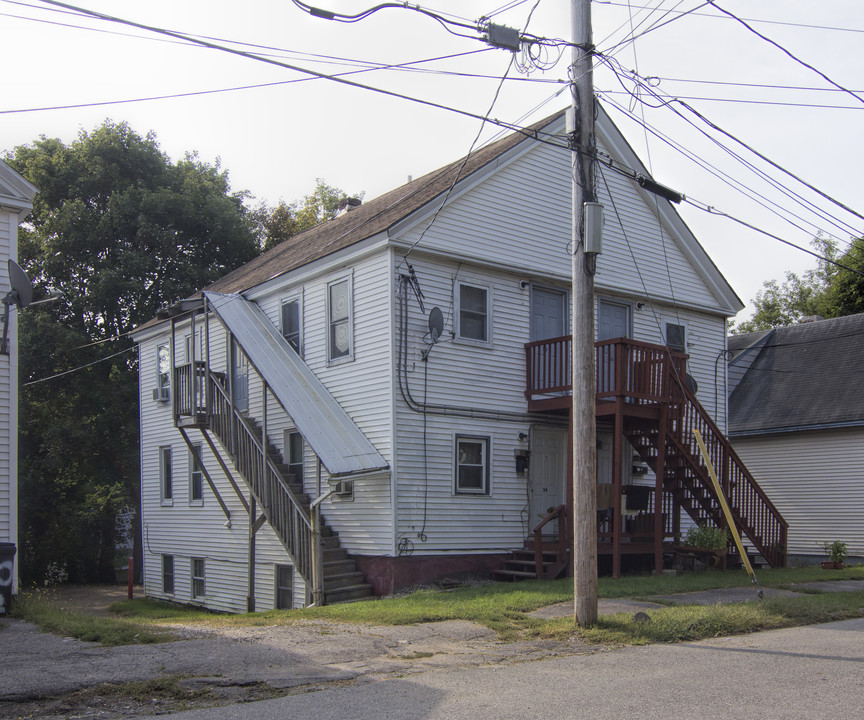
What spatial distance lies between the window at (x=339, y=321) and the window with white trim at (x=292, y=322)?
3.90 feet

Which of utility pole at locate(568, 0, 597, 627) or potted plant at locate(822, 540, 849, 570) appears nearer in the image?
utility pole at locate(568, 0, 597, 627)

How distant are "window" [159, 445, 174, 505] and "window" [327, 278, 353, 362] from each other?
26.4ft

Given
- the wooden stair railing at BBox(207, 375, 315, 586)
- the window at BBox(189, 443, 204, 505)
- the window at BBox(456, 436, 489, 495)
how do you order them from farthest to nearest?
the window at BBox(189, 443, 204, 505)
the window at BBox(456, 436, 489, 495)
the wooden stair railing at BBox(207, 375, 315, 586)

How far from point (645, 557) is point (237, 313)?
10091 millimetres

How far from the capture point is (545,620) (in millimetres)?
11234

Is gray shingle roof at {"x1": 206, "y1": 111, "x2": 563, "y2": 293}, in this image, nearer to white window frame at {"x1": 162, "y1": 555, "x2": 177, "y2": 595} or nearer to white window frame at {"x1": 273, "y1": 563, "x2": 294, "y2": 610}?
white window frame at {"x1": 273, "y1": 563, "x2": 294, "y2": 610}

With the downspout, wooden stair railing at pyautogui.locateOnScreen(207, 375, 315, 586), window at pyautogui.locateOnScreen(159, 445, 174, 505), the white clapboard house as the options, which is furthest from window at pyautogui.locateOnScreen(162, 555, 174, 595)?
the downspout

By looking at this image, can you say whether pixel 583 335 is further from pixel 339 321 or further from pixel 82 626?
pixel 339 321

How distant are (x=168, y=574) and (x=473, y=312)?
1190cm

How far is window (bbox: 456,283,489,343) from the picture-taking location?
1750 centimetres

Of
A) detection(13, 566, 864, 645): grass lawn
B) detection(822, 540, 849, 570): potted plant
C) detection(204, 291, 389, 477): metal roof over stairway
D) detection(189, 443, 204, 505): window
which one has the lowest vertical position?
detection(822, 540, 849, 570): potted plant

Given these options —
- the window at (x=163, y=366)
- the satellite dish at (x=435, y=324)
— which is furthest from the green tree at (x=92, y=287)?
the satellite dish at (x=435, y=324)

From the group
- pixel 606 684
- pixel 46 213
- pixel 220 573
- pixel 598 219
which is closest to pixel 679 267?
pixel 598 219

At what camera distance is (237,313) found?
19703 millimetres
